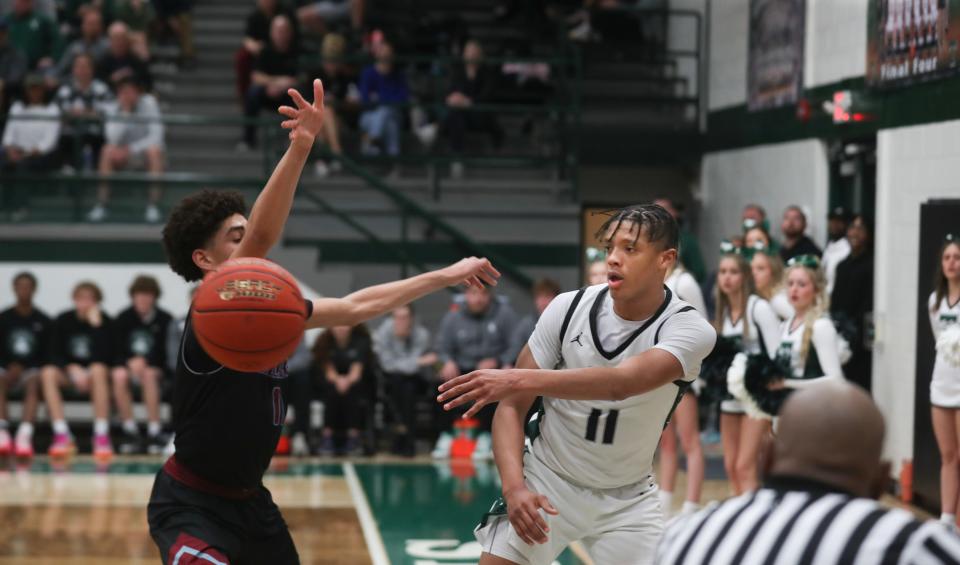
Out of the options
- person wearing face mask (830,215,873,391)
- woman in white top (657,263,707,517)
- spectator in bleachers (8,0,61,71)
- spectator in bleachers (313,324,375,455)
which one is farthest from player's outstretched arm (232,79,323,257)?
spectator in bleachers (8,0,61,71)

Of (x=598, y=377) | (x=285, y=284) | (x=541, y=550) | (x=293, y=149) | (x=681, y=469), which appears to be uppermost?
(x=293, y=149)

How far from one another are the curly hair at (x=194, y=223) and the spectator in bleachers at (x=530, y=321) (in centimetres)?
741

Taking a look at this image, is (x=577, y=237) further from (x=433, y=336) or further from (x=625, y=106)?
(x=625, y=106)

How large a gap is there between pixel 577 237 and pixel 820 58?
3241 millimetres

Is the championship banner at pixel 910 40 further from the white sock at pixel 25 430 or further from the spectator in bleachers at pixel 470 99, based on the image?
the white sock at pixel 25 430

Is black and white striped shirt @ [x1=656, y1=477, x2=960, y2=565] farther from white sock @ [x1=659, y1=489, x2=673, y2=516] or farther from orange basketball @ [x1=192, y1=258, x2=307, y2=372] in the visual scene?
white sock @ [x1=659, y1=489, x2=673, y2=516]

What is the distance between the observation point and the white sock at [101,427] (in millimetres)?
11516

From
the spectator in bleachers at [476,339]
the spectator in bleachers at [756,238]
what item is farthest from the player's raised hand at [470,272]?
the spectator in bleachers at [476,339]

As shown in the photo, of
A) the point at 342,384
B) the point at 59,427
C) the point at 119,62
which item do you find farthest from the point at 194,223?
the point at 119,62

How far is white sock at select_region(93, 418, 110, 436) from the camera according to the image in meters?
11.5

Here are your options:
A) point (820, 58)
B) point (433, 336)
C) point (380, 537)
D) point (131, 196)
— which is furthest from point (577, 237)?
point (380, 537)

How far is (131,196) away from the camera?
1301 centimetres

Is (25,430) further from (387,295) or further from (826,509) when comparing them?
(826,509)

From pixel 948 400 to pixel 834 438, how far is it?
242 inches
